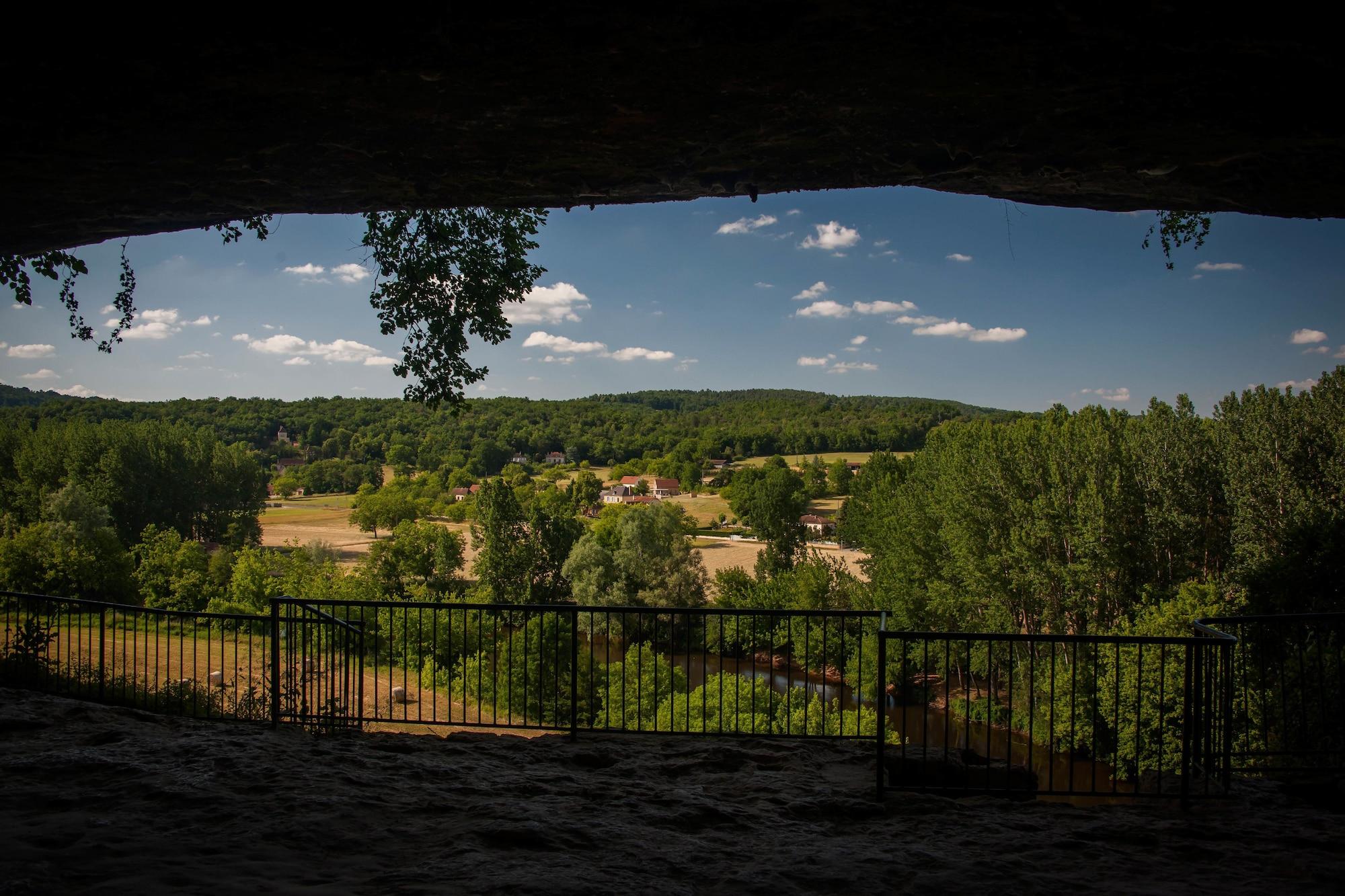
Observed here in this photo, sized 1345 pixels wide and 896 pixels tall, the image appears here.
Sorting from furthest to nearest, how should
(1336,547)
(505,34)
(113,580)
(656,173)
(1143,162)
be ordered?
(113,580)
(1336,547)
(656,173)
(1143,162)
(505,34)

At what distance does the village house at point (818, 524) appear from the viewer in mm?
61188

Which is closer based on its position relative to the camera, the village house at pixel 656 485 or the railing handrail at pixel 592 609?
the railing handrail at pixel 592 609

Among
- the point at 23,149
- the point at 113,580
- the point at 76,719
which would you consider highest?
the point at 23,149

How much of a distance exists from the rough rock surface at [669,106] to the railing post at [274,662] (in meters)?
3.49

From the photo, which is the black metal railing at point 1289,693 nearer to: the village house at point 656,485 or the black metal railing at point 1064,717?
the black metal railing at point 1064,717

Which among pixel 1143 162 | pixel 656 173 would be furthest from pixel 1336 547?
pixel 656 173

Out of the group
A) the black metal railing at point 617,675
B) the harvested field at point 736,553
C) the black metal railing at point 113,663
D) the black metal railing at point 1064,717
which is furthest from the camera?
the harvested field at point 736,553

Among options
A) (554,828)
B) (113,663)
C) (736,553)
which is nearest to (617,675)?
(113,663)

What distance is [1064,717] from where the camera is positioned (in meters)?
21.1

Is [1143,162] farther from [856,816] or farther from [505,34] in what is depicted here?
[856,816]

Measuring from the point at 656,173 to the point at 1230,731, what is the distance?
231 inches

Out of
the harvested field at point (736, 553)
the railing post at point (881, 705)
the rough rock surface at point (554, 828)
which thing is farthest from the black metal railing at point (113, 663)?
the harvested field at point (736, 553)

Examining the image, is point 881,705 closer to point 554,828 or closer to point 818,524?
point 554,828

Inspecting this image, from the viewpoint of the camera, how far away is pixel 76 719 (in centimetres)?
622
